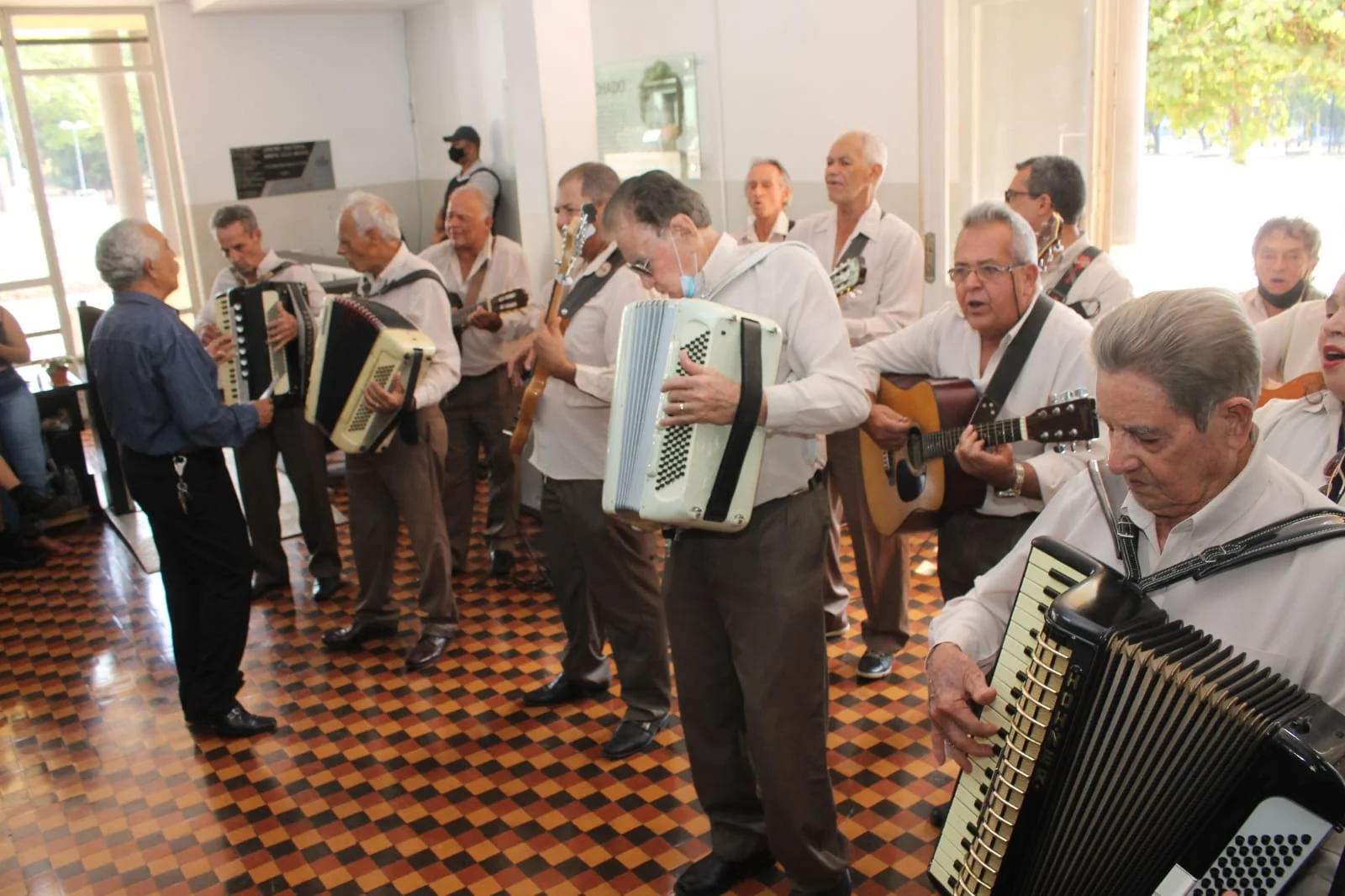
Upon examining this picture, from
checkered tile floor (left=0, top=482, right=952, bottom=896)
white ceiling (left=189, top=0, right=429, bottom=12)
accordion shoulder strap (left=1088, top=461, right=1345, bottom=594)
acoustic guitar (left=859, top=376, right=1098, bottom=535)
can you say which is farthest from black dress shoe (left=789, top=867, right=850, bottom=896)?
white ceiling (left=189, top=0, right=429, bottom=12)

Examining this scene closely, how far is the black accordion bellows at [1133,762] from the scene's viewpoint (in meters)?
1.34

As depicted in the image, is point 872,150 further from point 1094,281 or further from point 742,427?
point 742,427

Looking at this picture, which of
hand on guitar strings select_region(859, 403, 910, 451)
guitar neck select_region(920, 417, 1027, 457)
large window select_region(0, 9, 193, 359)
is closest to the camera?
guitar neck select_region(920, 417, 1027, 457)

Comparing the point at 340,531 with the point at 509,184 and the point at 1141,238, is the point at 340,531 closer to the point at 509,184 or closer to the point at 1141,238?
the point at 509,184

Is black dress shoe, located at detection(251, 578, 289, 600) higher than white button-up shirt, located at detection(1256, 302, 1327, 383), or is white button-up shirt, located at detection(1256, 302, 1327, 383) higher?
white button-up shirt, located at detection(1256, 302, 1327, 383)

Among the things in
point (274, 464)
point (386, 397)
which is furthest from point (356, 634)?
point (386, 397)

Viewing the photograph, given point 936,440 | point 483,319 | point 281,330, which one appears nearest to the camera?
point 936,440

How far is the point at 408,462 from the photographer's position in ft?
14.5

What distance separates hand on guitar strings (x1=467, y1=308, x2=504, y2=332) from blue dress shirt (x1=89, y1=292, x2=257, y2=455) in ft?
4.85

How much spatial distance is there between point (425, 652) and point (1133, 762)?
349cm

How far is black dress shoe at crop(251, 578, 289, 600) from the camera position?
5355 mm

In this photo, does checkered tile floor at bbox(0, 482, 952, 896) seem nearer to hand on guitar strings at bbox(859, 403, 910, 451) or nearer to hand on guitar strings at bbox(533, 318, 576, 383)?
hand on guitar strings at bbox(859, 403, 910, 451)

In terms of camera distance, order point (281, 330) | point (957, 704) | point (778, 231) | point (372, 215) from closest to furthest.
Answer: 1. point (957, 704)
2. point (372, 215)
3. point (281, 330)
4. point (778, 231)

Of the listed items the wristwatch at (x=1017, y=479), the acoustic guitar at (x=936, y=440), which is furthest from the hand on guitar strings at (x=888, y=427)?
the wristwatch at (x=1017, y=479)
